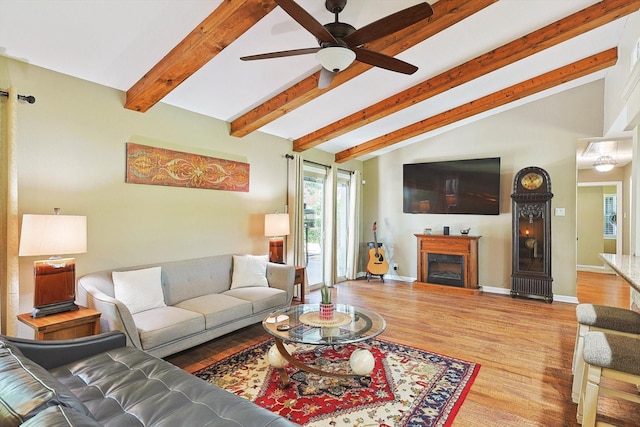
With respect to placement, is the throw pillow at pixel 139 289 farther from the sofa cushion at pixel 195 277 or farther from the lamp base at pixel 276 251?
the lamp base at pixel 276 251

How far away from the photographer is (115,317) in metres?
2.47

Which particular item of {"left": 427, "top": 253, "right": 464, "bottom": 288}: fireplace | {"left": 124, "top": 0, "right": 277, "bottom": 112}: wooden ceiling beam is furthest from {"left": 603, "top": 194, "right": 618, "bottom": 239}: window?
{"left": 124, "top": 0, "right": 277, "bottom": 112}: wooden ceiling beam

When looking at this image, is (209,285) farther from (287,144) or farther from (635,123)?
(635,123)

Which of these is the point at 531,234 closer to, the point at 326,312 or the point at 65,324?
the point at 326,312

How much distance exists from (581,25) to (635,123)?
1083mm

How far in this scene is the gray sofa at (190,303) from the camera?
2.59m

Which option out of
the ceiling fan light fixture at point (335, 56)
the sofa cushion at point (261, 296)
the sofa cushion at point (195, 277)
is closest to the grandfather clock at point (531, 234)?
the sofa cushion at point (261, 296)

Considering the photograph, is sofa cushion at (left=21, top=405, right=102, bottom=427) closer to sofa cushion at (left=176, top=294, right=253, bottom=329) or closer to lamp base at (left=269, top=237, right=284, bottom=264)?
sofa cushion at (left=176, top=294, right=253, bottom=329)

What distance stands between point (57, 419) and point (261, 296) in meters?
2.73

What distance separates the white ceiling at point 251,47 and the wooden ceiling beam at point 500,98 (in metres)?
0.13

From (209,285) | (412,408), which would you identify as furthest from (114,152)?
(412,408)

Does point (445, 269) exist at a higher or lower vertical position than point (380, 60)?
lower

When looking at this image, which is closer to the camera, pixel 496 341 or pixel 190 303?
pixel 190 303

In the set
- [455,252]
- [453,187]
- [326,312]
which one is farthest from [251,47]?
[455,252]
